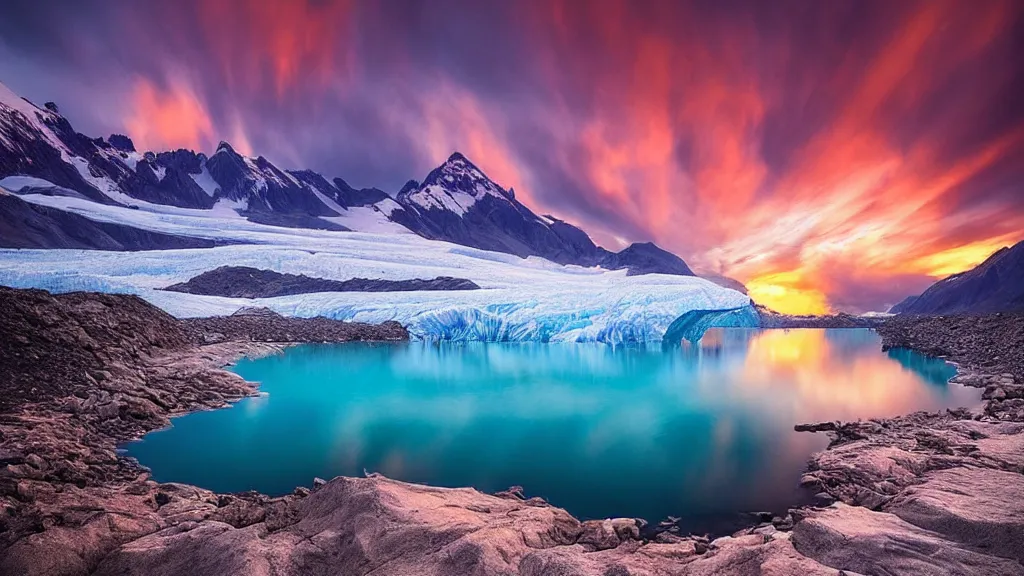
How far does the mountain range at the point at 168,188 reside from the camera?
99875 millimetres

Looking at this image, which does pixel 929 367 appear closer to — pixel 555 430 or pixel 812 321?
pixel 555 430

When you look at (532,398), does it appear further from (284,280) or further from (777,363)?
(284,280)

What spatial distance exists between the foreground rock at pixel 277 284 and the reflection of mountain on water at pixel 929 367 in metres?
37.7

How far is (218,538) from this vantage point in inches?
180

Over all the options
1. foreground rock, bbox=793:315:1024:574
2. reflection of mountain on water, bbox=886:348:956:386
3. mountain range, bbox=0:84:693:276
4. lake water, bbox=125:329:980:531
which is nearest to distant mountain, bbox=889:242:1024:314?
mountain range, bbox=0:84:693:276

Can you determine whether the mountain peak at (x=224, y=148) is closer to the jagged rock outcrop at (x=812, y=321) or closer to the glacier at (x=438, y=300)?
the glacier at (x=438, y=300)

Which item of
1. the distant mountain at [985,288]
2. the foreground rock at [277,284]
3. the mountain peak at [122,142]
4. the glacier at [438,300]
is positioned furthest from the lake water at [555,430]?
the mountain peak at [122,142]

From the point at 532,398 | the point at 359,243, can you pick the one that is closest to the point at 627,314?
the point at 532,398

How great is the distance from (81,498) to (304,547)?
119 inches

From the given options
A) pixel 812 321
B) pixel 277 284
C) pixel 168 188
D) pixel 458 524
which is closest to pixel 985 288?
pixel 812 321

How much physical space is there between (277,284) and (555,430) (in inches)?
1929

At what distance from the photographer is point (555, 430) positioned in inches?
472

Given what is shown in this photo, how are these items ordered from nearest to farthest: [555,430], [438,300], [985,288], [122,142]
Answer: [555,430]
[438,300]
[985,288]
[122,142]

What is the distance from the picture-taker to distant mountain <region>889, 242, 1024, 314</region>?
505 feet
